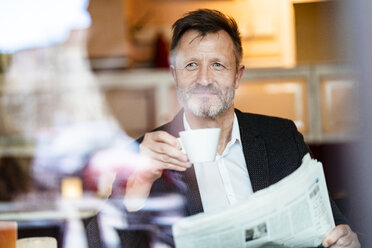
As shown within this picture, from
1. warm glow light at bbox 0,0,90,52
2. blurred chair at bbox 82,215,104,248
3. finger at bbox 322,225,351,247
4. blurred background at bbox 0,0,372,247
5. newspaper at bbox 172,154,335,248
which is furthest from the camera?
warm glow light at bbox 0,0,90,52

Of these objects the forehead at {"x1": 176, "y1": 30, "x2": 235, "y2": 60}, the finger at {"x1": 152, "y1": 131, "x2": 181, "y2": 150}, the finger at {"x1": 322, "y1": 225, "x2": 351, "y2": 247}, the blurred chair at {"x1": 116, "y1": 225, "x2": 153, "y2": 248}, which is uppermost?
the forehead at {"x1": 176, "y1": 30, "x2": 235, "y2": 60}

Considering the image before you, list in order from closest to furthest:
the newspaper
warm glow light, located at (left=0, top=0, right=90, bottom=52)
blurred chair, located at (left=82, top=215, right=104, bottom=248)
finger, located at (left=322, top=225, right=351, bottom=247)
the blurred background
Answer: the newspaper < finger, located at (left=322, top=225, right=351, bottom=247) < blurred chair, located at (left=82, top=215, right=104, bottom=248) < the blurred background < warm glow light, located at (left=0, top=0, right=90, bottom=52)

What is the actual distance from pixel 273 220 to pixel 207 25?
604 millimetres

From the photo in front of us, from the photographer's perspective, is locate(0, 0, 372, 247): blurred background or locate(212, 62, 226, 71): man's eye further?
locate(0, 0, 372, 247): blurred background

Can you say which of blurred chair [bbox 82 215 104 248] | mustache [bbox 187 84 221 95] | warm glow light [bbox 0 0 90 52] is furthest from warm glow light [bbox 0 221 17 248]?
warm glow light [bbox 0 0 90 52]

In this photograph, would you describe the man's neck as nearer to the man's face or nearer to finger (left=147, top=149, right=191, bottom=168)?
the man's face

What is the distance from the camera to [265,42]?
3033 millimetres

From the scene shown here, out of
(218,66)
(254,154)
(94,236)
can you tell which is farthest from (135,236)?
(218,66)

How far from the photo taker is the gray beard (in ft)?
4.60

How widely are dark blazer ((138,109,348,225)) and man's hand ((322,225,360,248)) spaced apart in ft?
0.41

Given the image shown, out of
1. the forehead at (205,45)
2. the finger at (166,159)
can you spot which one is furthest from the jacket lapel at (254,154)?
the finger at (166,159)

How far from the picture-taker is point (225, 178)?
1.45 m

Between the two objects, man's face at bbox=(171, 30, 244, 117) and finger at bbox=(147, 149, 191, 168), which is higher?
man's face at bbox=(171, 30, 244, 117)

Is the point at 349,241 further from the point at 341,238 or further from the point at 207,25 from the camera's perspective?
the point at 207,25
